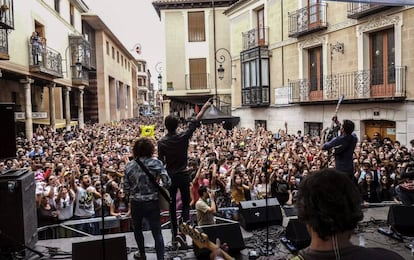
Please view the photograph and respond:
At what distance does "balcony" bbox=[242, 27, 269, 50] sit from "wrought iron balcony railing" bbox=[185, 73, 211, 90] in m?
6.72

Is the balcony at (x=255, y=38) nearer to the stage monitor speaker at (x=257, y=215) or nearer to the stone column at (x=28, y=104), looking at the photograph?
the stone column at (x=28, y=104)

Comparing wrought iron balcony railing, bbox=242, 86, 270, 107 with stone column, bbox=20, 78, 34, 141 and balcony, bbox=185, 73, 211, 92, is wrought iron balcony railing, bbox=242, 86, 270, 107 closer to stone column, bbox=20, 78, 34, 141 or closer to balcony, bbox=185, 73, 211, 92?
balcony, bbox=185, 73, 211, 92

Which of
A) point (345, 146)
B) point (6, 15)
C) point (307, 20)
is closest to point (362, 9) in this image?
point (307, 20)

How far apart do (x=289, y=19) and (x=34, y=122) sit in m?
13.7

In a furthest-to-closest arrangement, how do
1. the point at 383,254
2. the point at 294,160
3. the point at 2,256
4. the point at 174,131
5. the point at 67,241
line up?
the point at 294,160 < the point at 67,241 < the point at 174,131 < the point at 2,256 < the point at 383,254

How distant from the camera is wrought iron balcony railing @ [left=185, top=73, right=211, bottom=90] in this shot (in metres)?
29.2

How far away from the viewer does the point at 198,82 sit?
29.3 meters

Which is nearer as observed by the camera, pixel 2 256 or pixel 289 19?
pixel 2 256

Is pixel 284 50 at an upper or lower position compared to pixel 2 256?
upper

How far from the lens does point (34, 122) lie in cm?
2091

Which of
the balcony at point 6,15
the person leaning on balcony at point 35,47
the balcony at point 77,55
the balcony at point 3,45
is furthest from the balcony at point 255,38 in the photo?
the balcony at point 3,45

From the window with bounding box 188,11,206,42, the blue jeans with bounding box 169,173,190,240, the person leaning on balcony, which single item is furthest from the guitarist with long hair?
the window with bounding box 188,11,206,42

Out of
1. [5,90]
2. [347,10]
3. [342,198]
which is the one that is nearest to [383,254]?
[342,198]

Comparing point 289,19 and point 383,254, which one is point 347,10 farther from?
point 383,254
